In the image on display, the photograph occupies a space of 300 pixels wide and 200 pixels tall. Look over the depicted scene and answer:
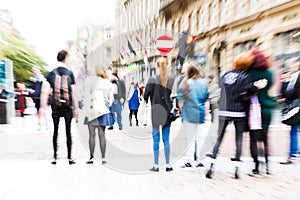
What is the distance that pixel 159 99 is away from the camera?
5480 mm

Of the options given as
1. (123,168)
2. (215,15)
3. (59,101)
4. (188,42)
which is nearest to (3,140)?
(59,101)

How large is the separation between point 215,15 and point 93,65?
1699cm

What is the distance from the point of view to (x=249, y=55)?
5012mm

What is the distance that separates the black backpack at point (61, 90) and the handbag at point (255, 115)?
273 centimetres

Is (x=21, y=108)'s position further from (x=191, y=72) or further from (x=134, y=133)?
(x=191, y=72)

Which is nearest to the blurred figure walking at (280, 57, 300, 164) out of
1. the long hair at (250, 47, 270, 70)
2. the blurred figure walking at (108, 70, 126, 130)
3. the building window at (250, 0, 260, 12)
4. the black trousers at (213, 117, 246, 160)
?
the long hair at (250, 47, 270, 70)

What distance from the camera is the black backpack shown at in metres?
5.86

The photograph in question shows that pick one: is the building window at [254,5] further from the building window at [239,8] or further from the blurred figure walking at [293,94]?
the blurred figure walking at [293,94]

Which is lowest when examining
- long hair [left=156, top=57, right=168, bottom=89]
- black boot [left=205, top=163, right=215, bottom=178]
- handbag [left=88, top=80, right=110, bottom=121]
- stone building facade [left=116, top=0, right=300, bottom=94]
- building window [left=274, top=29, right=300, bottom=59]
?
black boot [left=205, top=163, right=215, bottom=178]

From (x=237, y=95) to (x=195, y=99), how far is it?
665 millimetres

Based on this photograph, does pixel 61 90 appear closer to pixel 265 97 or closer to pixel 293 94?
pixel 265 97

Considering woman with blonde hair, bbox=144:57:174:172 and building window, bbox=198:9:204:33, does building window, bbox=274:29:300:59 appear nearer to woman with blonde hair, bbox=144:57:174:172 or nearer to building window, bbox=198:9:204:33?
building window, bbox=198:9:204:33

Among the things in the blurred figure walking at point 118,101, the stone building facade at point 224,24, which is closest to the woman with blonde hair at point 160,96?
the stone building facade at point 224,24

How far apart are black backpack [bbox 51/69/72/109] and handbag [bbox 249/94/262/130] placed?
108 inches
